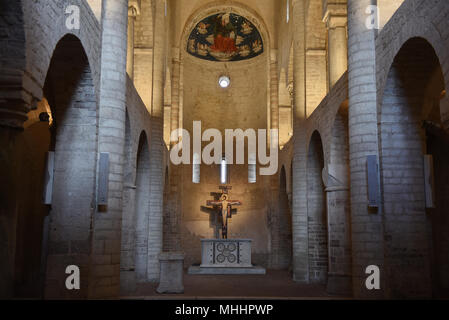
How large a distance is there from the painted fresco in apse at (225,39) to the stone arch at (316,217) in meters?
11.5

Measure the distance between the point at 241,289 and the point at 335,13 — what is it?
7899 mm

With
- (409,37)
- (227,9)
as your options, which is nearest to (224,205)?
(227,9)

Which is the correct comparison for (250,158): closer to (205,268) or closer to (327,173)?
(205,268)

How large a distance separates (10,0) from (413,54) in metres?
6.30

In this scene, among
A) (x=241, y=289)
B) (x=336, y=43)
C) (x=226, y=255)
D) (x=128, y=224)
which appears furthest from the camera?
(x=226, y=255)

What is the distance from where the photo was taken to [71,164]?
842cm

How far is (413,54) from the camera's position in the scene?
8203 mm

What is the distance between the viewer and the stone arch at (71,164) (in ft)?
26.6

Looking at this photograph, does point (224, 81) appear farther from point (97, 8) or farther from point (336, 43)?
point (97, 8)

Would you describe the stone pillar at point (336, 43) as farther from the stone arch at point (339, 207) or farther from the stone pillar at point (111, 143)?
the stone pillar at point (111, 143)
